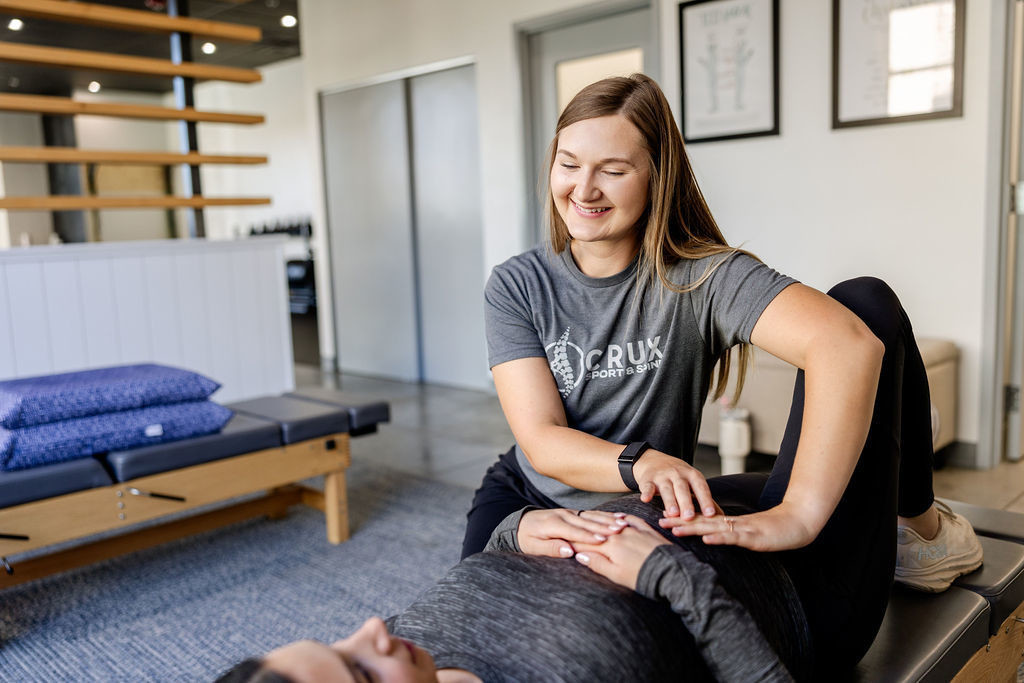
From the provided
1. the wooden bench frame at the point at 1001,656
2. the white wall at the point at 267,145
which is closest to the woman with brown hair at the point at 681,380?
the wooden bench frame at the point at 1001,656

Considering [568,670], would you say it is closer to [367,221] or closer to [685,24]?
[685,24]

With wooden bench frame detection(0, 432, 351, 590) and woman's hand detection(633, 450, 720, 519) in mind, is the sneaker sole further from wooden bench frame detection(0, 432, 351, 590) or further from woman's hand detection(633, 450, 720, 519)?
wooden bench frame detection(0, 432, 351, 590)

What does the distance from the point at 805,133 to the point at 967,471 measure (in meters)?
1.42

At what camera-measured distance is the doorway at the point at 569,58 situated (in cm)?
394

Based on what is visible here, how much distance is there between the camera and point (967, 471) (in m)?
3.05

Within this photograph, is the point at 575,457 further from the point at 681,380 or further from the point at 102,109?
the point at 102,109

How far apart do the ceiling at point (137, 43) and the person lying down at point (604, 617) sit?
518 cm

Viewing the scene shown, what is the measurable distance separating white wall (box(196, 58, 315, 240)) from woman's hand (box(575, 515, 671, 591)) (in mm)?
7494

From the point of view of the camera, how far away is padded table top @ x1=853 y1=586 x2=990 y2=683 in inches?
43.3

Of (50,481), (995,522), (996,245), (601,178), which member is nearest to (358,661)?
(601,178)

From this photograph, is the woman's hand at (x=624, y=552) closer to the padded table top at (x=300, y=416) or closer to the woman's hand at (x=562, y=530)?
the woman's hand at (x=562, y=530)

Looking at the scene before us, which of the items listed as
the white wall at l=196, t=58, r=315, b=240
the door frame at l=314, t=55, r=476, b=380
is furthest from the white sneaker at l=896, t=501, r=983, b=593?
the white wall at l=196, t=58, r=315, b=240

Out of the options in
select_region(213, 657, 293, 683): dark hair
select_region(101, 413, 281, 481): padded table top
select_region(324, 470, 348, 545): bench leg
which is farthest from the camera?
select_region(324, 470, 348, 545): bench leg

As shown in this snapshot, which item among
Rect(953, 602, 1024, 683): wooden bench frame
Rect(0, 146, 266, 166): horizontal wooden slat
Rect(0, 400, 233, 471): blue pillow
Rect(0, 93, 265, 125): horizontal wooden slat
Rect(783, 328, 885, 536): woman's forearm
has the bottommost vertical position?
Rect(953, 602, 1024, 683): wooden bench frame
